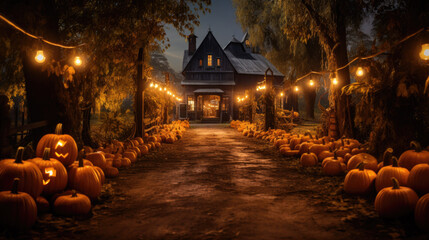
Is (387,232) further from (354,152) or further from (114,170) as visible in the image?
(114,170)

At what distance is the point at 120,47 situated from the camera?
10.7 metres

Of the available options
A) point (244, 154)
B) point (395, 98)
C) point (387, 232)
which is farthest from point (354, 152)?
point (387, 232)

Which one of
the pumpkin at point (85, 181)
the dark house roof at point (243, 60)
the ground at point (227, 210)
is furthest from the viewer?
the dark house roof at point (243, 60)

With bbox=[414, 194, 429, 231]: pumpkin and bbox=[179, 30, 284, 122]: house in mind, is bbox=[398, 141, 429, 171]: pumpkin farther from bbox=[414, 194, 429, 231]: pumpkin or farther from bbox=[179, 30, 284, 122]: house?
bbox=[179, 30, 284, 122]: house

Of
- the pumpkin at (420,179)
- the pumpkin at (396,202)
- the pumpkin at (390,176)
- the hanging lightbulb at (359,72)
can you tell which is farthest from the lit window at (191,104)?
the pumpkin at (396,202)

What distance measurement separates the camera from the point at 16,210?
339 cm

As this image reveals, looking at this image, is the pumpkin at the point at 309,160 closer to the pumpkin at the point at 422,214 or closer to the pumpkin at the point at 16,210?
the pumpkin at the point at 422,214

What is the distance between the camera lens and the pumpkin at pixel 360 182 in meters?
4.82

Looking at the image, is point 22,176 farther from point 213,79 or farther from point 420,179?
point 213,79

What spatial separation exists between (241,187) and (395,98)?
3.45 meters

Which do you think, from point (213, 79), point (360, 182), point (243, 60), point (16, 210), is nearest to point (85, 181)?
point (16, 210)

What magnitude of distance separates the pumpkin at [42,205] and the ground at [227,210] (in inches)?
6.3

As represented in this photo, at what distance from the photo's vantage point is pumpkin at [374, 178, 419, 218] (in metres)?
3.78

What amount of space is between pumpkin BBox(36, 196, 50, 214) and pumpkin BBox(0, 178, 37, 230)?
0.53 m
